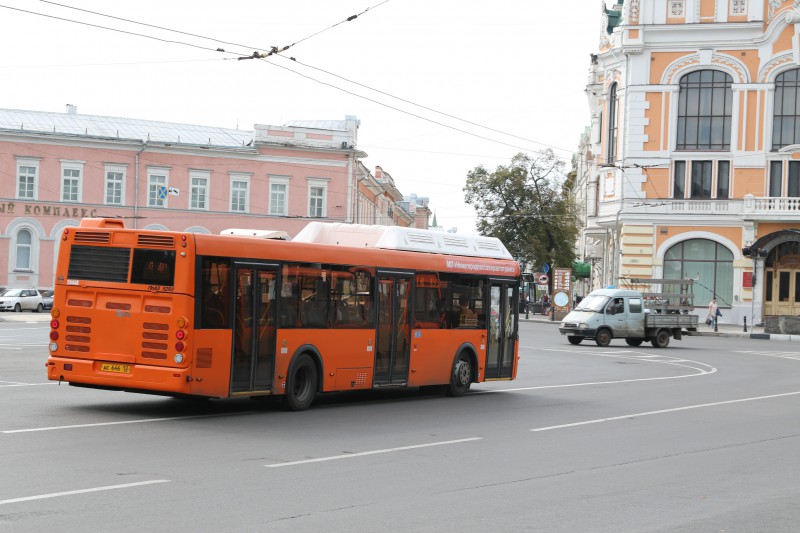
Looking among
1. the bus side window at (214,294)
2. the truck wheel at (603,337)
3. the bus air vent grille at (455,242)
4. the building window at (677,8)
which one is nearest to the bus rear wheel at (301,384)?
the bus side window at (214,294)

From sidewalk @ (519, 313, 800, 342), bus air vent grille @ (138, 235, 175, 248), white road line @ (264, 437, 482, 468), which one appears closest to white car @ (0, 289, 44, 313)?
sidewalk @ (519, 313, 800, 342)

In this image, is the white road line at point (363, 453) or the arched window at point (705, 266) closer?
the white road line at point (363, 453)

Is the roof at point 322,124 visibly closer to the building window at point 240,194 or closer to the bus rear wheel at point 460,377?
the building window at point 240,194

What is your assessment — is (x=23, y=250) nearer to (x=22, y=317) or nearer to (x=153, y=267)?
(x=22, y=317)

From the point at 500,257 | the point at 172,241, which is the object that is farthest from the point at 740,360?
the point at 172,241

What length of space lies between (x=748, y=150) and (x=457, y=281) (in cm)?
4252

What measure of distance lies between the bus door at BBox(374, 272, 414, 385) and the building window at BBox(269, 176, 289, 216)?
161 ft

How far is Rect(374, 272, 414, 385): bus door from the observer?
58.0ft

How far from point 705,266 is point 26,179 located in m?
38.8

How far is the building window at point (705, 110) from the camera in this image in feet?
191

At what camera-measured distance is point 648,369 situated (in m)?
29.6

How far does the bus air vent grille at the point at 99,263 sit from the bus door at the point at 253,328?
152cm

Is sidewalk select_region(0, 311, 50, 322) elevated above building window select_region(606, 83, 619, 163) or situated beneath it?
situated beneath

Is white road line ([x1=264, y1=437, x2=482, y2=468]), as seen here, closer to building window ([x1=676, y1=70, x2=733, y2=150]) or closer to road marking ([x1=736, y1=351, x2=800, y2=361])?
road marking ([x1=736, y1=351, x2=800, y2=361])
